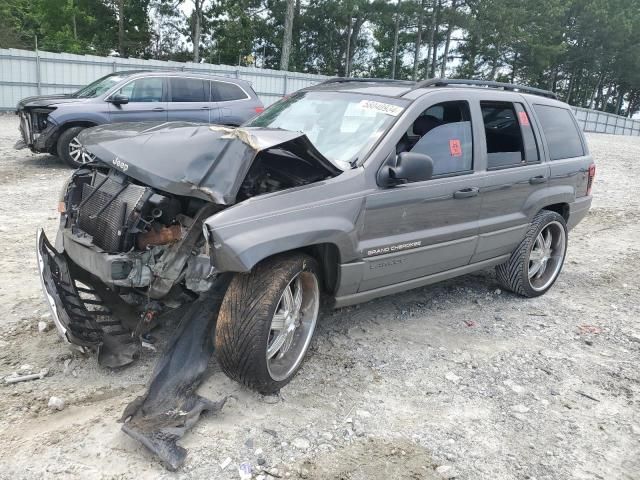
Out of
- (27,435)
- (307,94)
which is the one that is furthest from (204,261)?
(307,94)

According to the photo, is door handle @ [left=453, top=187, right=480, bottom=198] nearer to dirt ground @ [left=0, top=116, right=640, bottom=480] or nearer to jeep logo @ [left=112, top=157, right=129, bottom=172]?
dirt ground @ [left=0, top=116, right=640, bottom=480]

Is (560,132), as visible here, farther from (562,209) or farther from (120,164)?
(120,164)

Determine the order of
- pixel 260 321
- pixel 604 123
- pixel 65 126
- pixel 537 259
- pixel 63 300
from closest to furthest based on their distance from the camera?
pixel 260 321 → pixel 63 300 → pixel 537 259 → pixel 65 126 → pixel 604 123

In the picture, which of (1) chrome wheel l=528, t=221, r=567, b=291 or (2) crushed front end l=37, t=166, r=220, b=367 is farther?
(1) chrome wheel l=528, t=221, r=567, b=291

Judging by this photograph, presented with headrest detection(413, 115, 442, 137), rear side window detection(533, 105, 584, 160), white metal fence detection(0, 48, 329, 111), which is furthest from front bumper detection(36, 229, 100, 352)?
white metal fence detection(0, 48, 329, 111)

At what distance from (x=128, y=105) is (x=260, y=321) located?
8.32 metres

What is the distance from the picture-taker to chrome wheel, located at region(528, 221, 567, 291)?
535 centimetres

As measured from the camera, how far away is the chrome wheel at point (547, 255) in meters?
5.35

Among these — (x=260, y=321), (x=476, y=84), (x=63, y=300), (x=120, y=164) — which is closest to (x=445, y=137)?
(x=476, y=84)

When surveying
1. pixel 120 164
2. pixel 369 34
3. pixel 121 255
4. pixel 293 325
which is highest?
pixel 369 34

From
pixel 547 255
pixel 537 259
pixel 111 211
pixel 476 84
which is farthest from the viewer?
pixel 547 255

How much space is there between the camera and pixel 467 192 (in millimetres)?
4254

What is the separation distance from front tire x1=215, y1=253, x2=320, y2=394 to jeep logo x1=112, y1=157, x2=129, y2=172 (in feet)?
2.99

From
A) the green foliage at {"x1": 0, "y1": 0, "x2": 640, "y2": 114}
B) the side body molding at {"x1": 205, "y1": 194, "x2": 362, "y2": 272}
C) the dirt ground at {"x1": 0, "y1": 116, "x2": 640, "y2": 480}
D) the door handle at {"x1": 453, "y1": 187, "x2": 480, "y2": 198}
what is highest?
the green foliage at {"x1": 0, "y1": 0, "x2": 640, "y2": 114}
